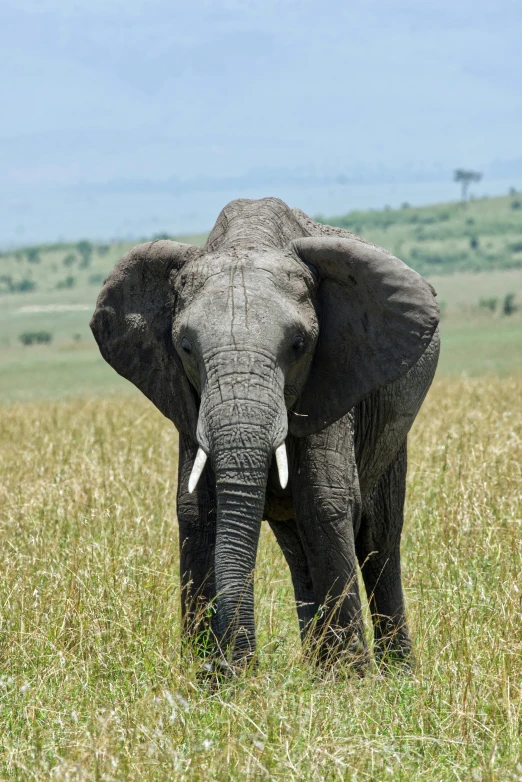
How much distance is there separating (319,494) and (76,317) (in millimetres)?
78662

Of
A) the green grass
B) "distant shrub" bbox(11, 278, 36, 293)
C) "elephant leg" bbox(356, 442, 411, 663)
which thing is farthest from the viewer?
"distant shrub" bbox(11, 278, 36, 293)

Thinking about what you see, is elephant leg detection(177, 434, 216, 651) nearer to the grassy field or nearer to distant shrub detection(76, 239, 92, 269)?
the grassy field

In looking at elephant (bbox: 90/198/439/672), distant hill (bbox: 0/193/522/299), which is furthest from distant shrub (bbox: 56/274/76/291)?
elephant (bbox: 90/198/439/672)

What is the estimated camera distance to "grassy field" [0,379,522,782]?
3.88 m

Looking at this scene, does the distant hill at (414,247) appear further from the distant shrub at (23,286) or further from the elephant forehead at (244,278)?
the elephant forehead at (244,278)

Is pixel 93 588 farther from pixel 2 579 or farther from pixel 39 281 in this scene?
pixel 39 281

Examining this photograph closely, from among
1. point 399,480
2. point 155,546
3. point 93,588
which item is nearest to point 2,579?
point 93,588

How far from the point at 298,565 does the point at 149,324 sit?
145cm

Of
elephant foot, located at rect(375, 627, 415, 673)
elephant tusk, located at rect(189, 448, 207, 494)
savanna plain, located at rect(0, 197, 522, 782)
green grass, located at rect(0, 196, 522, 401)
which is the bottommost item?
green grass, located at rect(0, 196, 522, 401)

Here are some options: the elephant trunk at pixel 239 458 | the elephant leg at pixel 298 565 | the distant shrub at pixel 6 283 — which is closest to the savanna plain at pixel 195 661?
the elephant leg at pixel 298 565

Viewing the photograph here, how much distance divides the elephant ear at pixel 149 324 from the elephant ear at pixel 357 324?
1.73ft

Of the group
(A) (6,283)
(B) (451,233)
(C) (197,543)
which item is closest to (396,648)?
(C) (197,543)

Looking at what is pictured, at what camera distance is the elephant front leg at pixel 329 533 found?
488 centimetres

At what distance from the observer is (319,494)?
4.88 m
